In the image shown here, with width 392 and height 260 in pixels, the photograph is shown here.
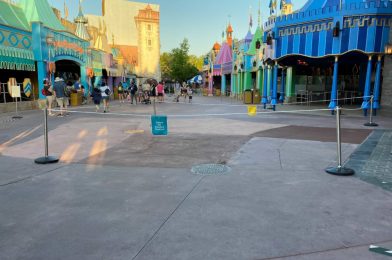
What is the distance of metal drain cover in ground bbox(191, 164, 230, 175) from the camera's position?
20.4ft

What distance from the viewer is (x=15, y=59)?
1816 centimetres

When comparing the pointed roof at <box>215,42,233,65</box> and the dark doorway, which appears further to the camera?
the pointed roof at <box>215,42,233,65</box>

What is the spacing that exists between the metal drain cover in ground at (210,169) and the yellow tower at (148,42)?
58.4 metres

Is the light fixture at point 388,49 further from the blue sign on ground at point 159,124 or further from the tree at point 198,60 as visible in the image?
the tree at point 198,60

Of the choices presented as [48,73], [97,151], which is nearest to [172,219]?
[97,151]

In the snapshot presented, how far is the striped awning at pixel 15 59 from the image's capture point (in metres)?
17.2

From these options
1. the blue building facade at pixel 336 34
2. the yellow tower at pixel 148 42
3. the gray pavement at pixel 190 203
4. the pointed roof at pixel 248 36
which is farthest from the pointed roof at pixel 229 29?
the gray pavement at pixel 190 203

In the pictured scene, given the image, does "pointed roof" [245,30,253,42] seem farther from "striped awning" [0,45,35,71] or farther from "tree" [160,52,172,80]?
"tree" [160,52,172,80]

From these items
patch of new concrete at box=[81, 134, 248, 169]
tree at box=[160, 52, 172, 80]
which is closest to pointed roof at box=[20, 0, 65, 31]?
patch of new concrete at box=[81, 134, 248, 169]

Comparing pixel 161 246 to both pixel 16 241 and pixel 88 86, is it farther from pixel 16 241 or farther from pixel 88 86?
pixel 88 86

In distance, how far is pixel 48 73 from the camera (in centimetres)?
2089

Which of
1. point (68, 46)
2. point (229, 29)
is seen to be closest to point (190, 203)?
point (68, 46)

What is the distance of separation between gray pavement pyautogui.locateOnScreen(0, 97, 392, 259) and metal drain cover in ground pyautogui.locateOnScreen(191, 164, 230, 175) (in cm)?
15

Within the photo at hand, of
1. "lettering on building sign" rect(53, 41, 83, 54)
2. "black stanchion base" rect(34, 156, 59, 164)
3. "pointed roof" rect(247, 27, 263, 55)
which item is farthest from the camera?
"pointed roof" rect(247, 27, 263, 55)
